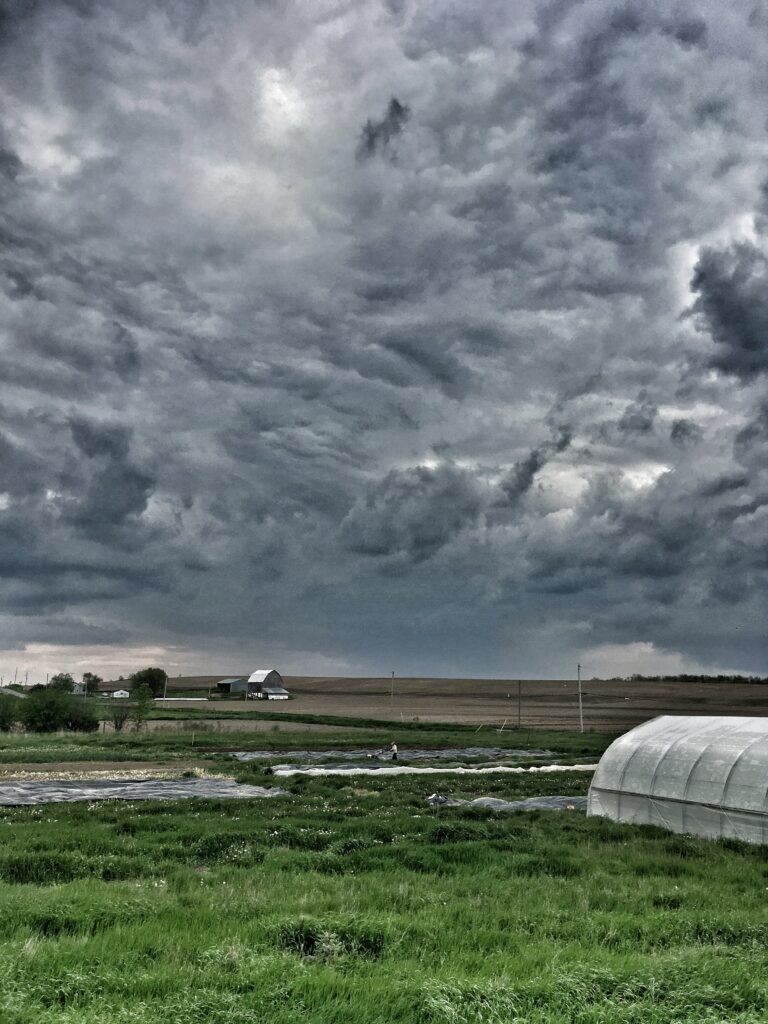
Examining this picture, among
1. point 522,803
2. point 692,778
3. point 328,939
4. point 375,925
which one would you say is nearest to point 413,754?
point 522,803

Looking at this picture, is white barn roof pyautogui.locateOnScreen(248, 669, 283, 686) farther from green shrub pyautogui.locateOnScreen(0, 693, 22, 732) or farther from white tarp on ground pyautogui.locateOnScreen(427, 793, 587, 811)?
white tarp on ground pyautogui.locateOnScreen(427, 793, 587, 811)

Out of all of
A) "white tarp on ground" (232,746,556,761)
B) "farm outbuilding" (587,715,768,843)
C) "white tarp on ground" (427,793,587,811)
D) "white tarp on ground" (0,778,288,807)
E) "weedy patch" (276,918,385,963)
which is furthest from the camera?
"white tarp on ground" (232,746,556,761)

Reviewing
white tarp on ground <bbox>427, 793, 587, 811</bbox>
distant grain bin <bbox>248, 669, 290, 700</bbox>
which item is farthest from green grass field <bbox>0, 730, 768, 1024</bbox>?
distant grain bin <bbox>248, 669, 290, 700</bbox>

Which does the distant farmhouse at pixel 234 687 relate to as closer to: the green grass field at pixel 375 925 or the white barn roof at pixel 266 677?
the white barn roof at pixel 266 677

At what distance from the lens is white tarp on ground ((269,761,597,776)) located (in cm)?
4081

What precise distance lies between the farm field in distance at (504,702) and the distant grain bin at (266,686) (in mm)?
4121

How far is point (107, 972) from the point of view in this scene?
27.8ft

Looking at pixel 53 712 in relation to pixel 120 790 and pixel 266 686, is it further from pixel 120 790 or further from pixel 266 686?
pixel 266 686

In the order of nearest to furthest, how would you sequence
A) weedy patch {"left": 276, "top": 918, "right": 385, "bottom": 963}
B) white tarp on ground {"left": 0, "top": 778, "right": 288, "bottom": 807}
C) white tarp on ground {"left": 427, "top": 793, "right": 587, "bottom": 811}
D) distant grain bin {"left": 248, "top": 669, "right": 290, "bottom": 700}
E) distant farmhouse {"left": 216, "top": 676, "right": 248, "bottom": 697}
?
weedy patch {"left": 276, "top": 918, "right": 385, "bottom": 963}
white tarp on ground {"left": 427, "top": 793, "right": 587, "bottom": 811}
white tarp on ground {"left": 0, "top": 778, "right": 288, "bottom": 807}
distant grain bin {"left": 248, "top": 669, "right": 290, "bottom": 700}
distant farmhouse {"left": 216, "top": 676, "right": 248, "bottom": 697}

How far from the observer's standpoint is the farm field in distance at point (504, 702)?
4424 inches

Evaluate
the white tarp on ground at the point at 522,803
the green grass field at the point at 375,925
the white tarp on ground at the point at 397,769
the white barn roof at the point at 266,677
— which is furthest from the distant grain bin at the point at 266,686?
the green grass field at the point at 375,925

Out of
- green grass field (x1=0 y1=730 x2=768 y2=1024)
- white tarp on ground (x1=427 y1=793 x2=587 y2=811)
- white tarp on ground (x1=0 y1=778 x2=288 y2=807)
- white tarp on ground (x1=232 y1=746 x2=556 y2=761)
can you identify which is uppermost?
green grass field (x1=0 y1=730 x2=768 y2=1024)

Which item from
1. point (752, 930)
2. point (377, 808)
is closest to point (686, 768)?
point (377, 808)

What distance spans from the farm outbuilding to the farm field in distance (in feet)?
232
